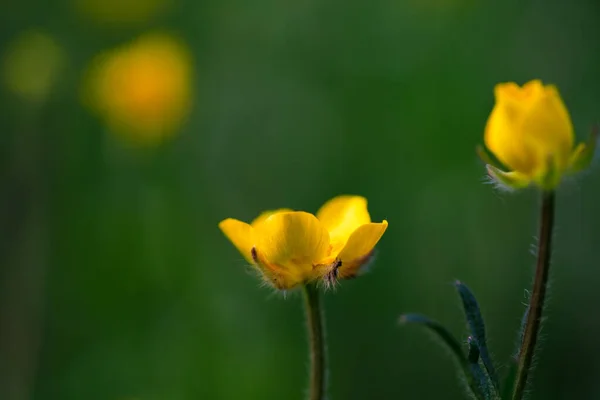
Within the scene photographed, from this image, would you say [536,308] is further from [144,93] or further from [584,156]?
[144,93]

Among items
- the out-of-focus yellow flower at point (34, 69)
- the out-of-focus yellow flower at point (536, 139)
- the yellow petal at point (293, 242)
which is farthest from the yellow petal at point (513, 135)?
the out-of-focus yellow flower at point (34, 69)

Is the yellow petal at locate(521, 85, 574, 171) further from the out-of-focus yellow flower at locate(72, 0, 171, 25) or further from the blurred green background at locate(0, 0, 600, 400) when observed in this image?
the out-of-focus yellow flower at locate(72, 0, 171, 25)

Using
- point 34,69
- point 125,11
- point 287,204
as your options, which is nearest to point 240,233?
point 34,69

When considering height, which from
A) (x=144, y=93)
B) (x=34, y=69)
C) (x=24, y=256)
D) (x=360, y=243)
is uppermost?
(x=34, y=69)

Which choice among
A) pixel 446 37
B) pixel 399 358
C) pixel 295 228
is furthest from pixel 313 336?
pixel 446 37

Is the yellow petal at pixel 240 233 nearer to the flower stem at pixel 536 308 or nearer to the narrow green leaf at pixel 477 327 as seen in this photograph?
the narrow green leaf at pixel 477 327

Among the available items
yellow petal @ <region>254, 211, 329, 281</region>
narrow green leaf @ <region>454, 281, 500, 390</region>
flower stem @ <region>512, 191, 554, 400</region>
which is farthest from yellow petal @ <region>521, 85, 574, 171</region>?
yellow petal @ <region>254, 211, 329, 281</region>

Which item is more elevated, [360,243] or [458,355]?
[360,243]

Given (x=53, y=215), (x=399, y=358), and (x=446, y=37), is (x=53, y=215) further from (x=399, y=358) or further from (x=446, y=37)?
(x=446, y=37)

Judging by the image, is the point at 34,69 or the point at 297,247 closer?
the point at 297,247
